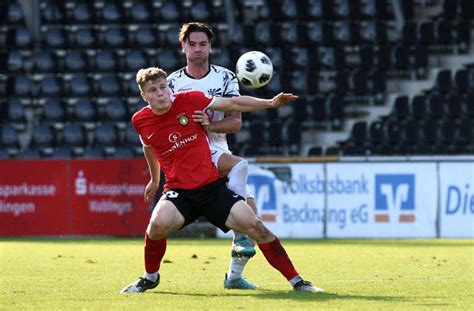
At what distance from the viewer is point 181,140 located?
9.70 metres

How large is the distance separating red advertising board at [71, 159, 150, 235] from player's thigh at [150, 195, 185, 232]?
39.6 ft

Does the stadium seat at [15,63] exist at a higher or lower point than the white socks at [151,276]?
higher

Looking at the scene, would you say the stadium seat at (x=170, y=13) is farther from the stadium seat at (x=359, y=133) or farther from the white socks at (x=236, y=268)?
the white socks at (x=236, y=268)

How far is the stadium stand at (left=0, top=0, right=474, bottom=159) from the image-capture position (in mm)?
25266

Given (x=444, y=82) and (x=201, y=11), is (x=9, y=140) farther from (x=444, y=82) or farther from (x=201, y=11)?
(x=444, y=82)

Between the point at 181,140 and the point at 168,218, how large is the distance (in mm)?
612

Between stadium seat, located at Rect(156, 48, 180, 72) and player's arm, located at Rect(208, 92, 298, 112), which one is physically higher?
stadium seat, located at Rect(156, 48, 180, 72)

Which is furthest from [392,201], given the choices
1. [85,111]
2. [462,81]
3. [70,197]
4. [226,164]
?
[226,164]

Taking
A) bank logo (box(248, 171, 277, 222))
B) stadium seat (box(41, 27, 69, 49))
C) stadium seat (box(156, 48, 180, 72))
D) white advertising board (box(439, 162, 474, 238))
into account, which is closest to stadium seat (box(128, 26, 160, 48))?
stadium seat (box(156, 48, 180, 72))

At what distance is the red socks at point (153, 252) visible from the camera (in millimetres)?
9727

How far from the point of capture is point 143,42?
89.7 ft

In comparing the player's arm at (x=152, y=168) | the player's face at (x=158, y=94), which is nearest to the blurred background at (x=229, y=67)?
the player's arm at (x=152, y=168)

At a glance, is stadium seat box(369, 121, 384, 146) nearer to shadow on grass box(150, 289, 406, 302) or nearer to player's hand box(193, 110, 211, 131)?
shadow on grass box(150, 289, 406, 302)

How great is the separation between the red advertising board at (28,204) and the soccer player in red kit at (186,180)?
39.8 feet
